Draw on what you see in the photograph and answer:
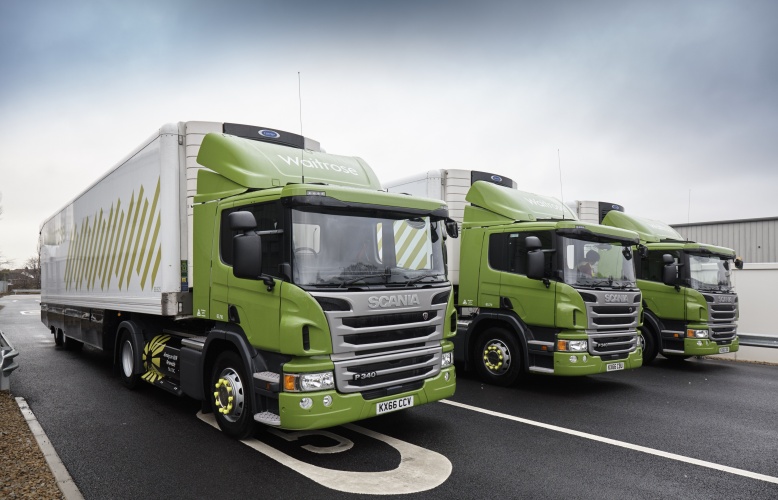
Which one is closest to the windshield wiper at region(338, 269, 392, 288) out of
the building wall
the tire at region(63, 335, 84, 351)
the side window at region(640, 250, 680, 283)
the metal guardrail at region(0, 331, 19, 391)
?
the metal guardrail at region(0, 331, 19, 391)

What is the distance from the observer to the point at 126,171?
7.84 metres

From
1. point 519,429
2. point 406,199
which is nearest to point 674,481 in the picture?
point 519,429

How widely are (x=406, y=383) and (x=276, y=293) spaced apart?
1598 millimetres

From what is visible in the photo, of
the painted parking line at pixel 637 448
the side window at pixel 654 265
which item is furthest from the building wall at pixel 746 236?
the painted parking line at pixel 637 448

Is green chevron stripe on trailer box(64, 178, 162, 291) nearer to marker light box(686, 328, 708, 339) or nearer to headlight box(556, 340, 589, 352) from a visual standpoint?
headlight box(556, 340, 589, 352)

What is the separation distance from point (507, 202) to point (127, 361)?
6.59m

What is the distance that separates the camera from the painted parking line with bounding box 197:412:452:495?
14.2 feet

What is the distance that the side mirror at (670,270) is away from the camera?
10477 mm

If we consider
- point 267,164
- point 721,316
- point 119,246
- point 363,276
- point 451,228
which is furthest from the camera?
point 721,316

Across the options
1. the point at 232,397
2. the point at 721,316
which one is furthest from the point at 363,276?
the point at 721,316

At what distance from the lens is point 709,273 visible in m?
10.9

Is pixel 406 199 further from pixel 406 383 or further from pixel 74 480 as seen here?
pixel 74 480

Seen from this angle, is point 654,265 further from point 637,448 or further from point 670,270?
point 637,448

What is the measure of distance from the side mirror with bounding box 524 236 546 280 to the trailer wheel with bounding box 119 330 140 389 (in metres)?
5.92
